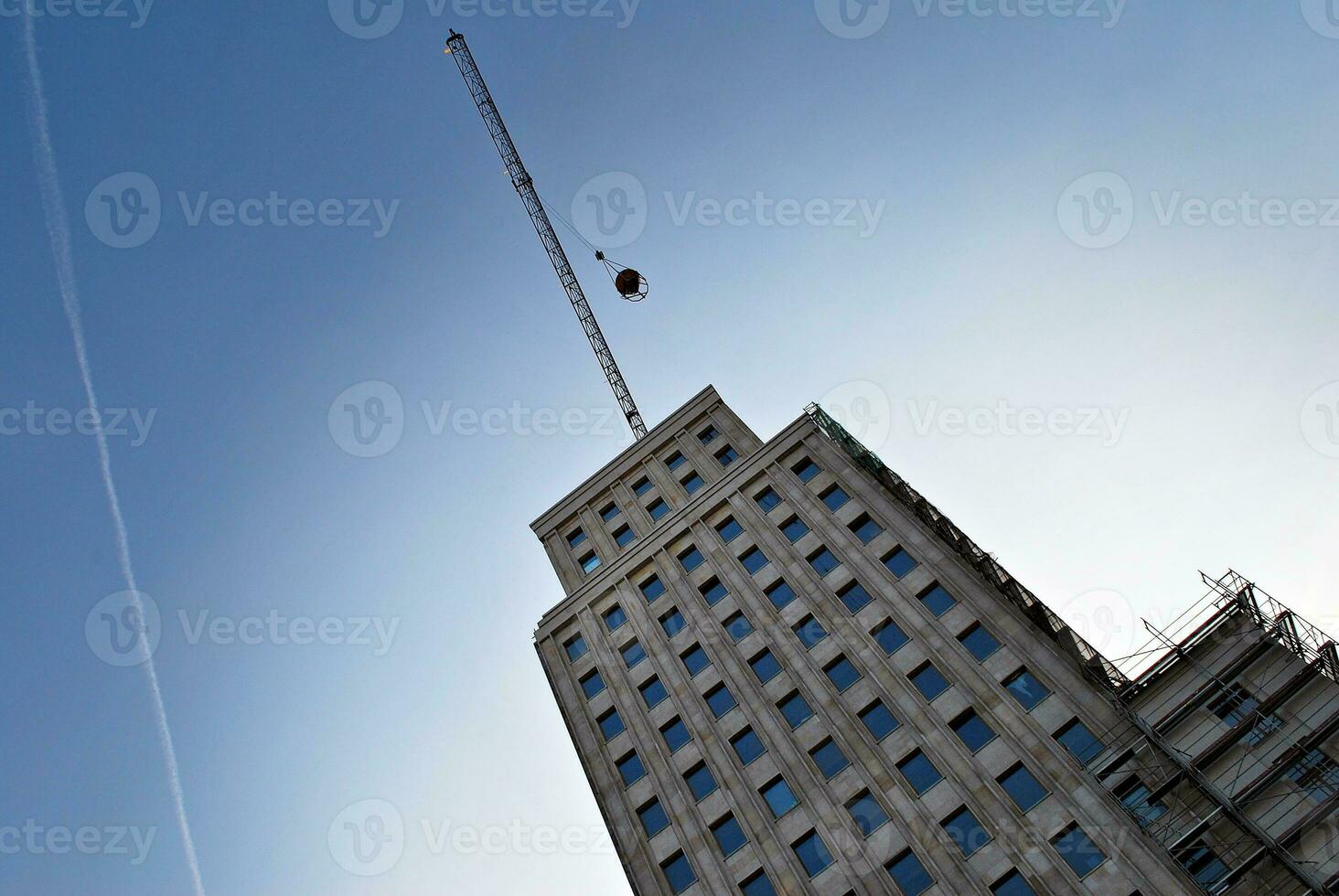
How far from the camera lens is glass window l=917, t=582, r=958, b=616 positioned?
42.7 m

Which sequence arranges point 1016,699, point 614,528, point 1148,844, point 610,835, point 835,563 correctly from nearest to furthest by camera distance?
point 1148,844 → point 1016,699 → point 610,835 → point 835,563 → point 614,528

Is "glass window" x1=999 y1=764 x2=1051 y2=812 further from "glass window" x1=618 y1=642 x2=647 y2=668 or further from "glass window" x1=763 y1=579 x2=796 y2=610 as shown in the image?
"glass window" x1=618 y1=642 x2=647 y2=668

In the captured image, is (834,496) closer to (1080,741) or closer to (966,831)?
(1080,741)

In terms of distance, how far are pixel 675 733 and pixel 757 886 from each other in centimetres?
834

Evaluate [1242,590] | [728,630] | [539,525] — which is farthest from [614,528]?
[1242,590]

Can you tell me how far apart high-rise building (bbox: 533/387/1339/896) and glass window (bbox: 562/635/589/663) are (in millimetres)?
119

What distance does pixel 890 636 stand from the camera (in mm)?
43094

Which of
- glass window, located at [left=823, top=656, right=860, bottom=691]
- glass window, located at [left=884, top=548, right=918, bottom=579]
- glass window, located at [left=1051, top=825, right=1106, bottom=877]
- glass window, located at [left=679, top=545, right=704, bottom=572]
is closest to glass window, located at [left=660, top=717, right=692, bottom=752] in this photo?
glass window, located at [left=823, top=656, right=860, bottom=691]

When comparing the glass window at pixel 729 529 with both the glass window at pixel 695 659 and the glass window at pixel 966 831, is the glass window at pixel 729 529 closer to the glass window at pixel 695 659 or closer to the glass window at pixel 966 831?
the glass window at pixel 695 659

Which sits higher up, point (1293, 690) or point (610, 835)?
point (610, 835)

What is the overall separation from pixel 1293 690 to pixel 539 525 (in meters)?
39.8

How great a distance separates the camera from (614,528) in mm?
58000

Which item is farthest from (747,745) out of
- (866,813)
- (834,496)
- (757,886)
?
(834,496)

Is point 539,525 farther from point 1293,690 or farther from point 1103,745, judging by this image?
point 1293,690
